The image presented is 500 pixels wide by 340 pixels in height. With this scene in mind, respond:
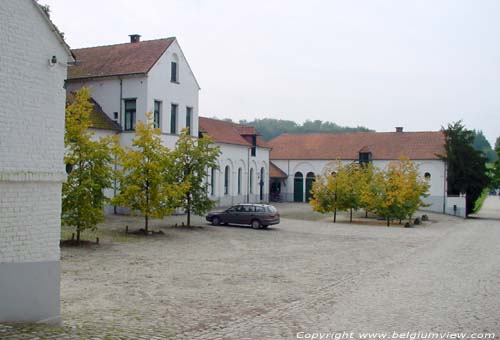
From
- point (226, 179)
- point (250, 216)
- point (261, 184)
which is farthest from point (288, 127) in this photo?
point (250, 216)

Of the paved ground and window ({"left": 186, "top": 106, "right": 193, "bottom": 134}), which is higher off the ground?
window ({"left": 186, "top": 106, "right": 193, "bottom": 134})

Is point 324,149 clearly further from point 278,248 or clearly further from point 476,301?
point 476,301

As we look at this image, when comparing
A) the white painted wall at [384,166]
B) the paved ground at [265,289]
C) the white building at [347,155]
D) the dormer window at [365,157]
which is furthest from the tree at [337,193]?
the dormer window at [365,157]

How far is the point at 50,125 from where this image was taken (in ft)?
34.6

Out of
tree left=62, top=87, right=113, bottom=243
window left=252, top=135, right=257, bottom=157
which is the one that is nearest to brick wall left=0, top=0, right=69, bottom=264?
tree left=62, top=87, right=113, bottom=243

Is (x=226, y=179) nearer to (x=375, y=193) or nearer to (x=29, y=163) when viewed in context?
(x=375, y=193)

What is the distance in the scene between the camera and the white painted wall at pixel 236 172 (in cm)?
4993

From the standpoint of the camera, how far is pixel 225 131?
53.8 meters

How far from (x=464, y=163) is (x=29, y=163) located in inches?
2111

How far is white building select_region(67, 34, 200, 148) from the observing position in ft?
121

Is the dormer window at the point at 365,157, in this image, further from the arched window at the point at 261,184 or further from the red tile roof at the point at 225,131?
the red tile roof at the point at 225,131

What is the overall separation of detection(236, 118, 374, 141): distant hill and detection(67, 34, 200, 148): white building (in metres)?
92.7

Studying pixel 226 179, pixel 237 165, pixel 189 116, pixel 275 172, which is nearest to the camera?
pixel 189 116

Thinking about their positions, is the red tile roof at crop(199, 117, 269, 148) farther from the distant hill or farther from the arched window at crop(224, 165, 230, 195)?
the distant hill
